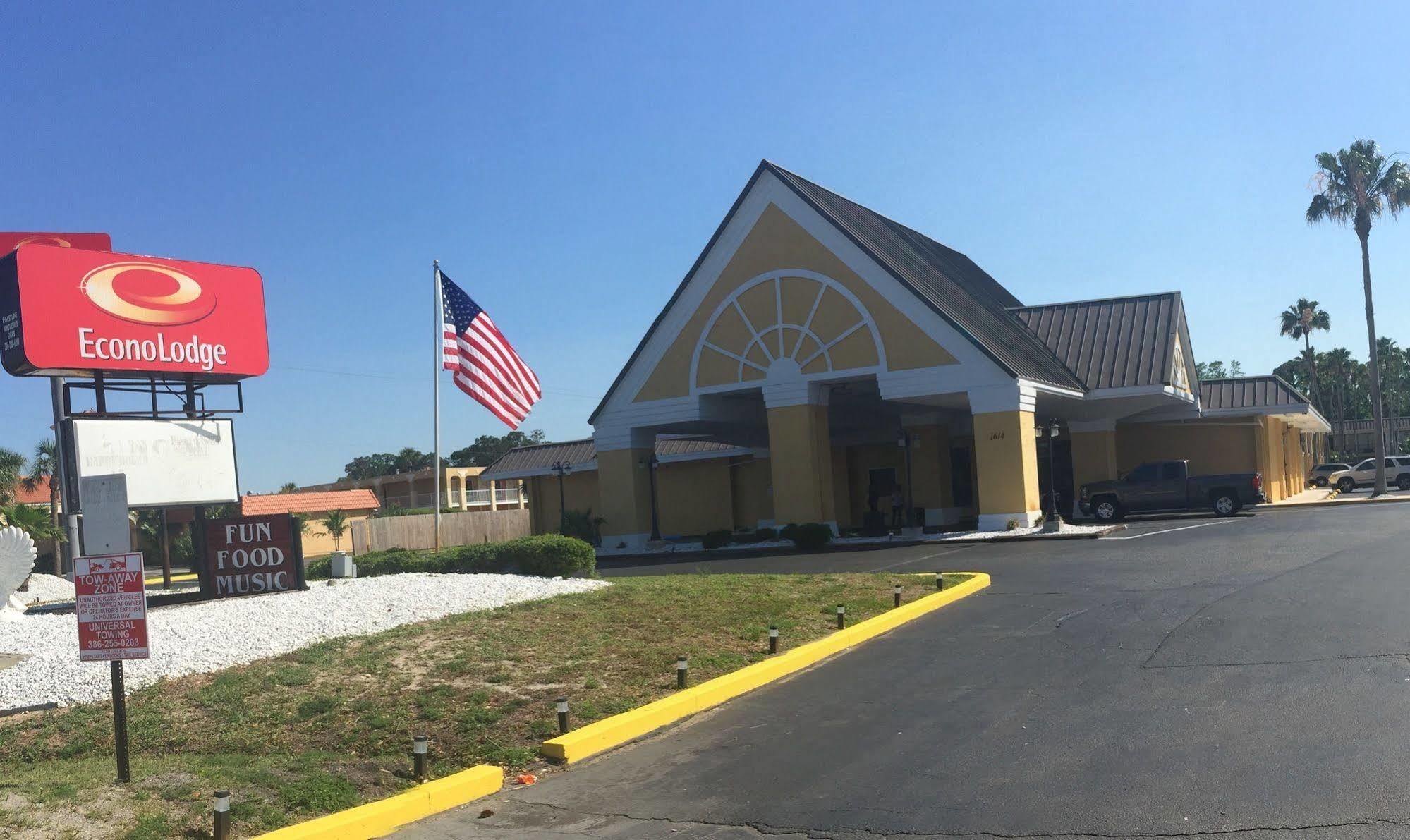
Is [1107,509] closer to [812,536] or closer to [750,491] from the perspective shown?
[812,536]

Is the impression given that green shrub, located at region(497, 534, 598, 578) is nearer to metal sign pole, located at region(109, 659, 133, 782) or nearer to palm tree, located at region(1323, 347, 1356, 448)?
metal sign pole, located at region(109, 659, 133, 782)

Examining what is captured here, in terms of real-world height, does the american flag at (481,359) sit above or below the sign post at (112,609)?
above

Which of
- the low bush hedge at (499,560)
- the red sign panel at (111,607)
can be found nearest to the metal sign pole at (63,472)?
the low bush hedge at (499,560)

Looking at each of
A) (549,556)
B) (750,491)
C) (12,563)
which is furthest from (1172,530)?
(12,563)

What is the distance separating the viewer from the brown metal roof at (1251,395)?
37031mm

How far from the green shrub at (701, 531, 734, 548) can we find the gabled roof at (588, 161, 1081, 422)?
5.27m

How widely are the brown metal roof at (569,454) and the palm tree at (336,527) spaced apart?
33.8 ft

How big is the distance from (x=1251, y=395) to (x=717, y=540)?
64.0 feet

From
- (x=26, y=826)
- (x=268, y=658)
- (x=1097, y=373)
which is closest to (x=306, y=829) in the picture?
(x=26, y=826)

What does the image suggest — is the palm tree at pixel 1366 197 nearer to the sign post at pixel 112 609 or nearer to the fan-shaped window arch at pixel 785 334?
the fan-shaped window arch at pixel 785 334

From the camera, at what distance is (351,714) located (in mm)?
9406

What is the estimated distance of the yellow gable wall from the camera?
28.9m

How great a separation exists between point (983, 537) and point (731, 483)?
1433 cm

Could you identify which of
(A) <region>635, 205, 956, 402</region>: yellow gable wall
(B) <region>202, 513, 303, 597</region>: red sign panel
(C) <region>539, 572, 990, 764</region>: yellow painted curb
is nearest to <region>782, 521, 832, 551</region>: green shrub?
(A) <region>635, 205, 956, 402</region>: yellow gable wall
